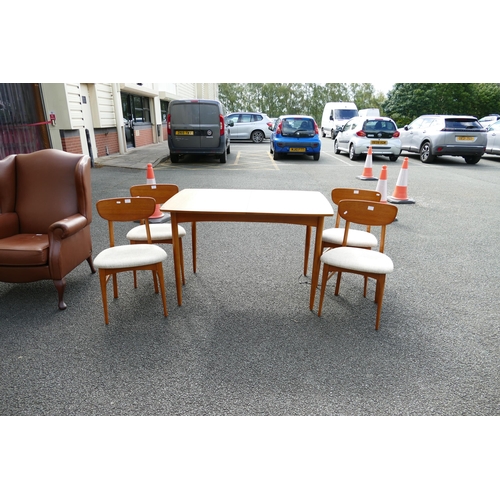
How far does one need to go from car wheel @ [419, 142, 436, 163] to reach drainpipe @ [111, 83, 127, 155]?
1048 centimetres

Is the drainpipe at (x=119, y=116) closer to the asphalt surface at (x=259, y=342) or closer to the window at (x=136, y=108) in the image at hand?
the window at (x=136, y=108)

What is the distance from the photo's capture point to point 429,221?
19.5 feet

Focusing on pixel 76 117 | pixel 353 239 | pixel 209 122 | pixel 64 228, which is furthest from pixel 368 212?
pixel 76 117

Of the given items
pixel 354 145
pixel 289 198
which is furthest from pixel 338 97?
pixel 289 198

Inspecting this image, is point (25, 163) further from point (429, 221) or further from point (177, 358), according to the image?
point (429, 221)

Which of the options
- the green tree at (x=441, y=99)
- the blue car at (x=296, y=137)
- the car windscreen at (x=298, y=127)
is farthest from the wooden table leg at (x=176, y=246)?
the green tree at (x=441, y=99)

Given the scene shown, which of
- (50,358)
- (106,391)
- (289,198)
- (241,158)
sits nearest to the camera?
(106,391)

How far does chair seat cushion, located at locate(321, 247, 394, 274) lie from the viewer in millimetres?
2842

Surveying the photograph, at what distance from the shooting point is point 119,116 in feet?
42.5

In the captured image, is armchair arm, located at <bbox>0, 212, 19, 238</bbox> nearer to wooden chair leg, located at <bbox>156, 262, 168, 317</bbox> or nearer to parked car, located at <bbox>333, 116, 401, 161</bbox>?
wooden chair leg, located at <bbox>156, 262, 168, 317</bbox>

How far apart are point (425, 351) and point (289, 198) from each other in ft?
5.46

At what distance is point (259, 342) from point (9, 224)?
9.01 ft

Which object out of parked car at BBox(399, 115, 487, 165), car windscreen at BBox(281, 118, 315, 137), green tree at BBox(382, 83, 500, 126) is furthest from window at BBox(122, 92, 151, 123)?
green tree at BBox(382, 83, 500, 126)

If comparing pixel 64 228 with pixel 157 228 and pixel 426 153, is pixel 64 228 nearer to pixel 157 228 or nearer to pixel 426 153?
pixel 157 228
